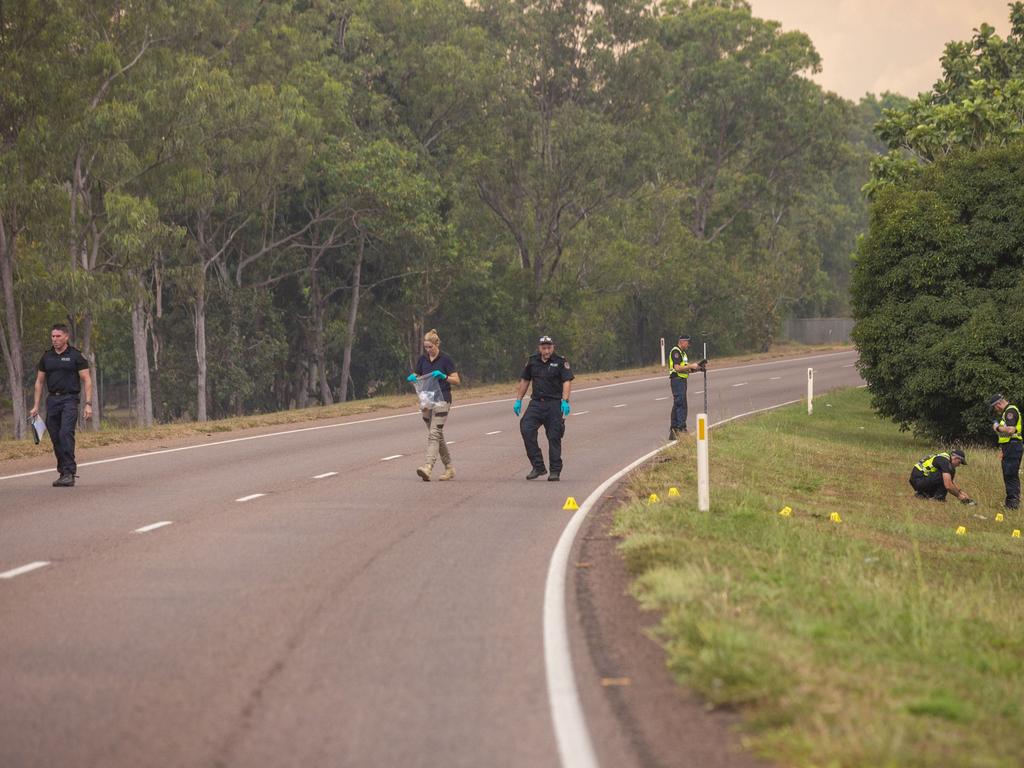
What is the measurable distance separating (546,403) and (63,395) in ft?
19.6

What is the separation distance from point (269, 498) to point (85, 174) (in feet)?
84.2

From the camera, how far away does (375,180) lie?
1884 inches

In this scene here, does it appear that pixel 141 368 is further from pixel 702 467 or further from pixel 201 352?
pixel 702 467

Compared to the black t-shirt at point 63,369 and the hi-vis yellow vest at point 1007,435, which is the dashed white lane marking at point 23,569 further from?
the hi-vis yellow vest at point 1007,435

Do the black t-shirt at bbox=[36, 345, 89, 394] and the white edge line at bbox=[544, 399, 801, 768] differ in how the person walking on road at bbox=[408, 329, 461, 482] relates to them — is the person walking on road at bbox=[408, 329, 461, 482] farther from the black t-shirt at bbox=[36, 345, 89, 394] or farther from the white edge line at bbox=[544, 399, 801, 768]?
the white edge line at bbox=[544, 399, 801, 768]

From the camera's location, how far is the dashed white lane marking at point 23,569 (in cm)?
1000

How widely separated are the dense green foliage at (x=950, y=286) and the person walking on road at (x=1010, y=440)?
6.23m

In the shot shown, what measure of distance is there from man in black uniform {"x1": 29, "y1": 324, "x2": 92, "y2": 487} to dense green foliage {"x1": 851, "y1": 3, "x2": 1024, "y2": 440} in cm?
1729

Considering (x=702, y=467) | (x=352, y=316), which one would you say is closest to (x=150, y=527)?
(x=702, y=467)

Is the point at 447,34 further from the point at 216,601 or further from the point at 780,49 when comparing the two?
the point at 216,601

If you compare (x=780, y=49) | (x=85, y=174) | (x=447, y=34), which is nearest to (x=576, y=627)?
(x=85, y=174)

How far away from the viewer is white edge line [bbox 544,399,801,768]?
564cm

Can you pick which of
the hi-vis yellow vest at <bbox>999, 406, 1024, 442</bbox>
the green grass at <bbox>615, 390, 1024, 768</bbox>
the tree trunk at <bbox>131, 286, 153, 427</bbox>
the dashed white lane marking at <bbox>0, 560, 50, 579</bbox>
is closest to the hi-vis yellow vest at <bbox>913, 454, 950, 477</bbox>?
the hi-vis yellow vest at <bbox>999, 406, 1024, 442</bbox>

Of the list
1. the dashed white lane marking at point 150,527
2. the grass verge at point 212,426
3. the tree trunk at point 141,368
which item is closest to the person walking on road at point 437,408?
the dashed white lane marking at point 150,527
